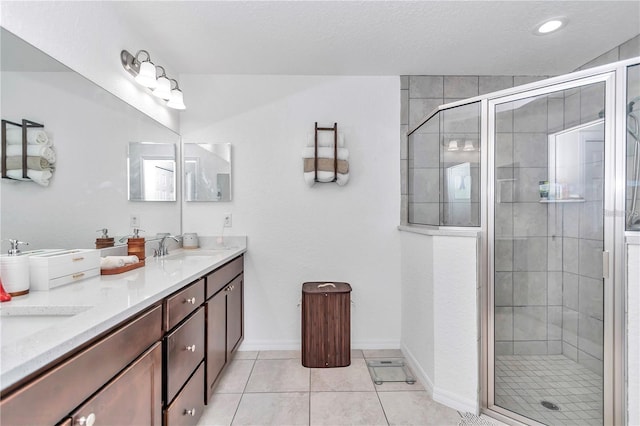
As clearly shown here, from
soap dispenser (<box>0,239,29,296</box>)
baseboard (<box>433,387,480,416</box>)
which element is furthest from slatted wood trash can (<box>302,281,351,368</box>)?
soap dispenser (<box>0,239,29,296</box>)

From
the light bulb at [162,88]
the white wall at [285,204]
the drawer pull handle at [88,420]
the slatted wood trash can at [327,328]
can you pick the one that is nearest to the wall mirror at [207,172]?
the white wall at [285,204]

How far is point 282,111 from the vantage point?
2.59m

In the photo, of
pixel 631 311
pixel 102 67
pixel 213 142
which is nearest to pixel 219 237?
pixel 213 142

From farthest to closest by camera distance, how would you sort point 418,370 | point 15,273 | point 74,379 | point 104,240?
1. point 418,370
2. point 104,240
3. point 15,273
4. point 74,379

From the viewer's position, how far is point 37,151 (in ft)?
4.09

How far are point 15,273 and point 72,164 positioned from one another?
0.59m

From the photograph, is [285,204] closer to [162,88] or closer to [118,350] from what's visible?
[162,88]

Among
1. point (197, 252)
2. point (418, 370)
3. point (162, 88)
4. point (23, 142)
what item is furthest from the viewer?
point (197, 252)

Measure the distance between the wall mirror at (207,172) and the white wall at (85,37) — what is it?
1.68ft

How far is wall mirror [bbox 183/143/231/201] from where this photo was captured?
8.40ft

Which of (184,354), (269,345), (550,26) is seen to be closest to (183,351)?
(184,354)

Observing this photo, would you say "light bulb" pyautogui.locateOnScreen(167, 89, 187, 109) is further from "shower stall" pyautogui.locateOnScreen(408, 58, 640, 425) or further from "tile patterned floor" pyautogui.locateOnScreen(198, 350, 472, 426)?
"tile patterned floor" pyautogui.locateOnScreen(198, 350, 472, 426)

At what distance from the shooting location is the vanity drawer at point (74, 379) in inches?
24.8

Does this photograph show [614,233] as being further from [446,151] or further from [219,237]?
[219,237]
